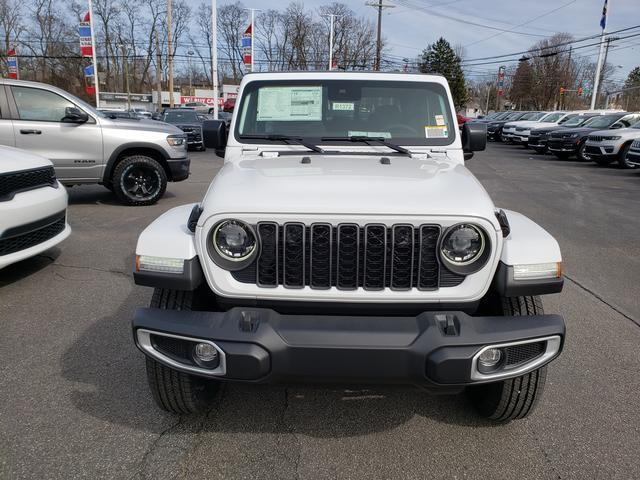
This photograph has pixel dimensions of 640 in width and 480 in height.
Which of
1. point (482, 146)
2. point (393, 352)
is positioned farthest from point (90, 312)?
point (482, 146)

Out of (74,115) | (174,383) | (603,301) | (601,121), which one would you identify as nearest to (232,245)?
(174,383)

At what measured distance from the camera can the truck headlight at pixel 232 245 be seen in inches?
90.3

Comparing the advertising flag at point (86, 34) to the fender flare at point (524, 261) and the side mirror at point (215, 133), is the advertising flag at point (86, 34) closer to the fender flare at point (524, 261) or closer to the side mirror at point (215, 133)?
the side mirror at point (215, 133)

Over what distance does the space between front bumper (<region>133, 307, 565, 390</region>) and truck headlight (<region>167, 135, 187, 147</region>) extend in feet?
23.2

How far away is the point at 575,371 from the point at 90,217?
7.00 metres

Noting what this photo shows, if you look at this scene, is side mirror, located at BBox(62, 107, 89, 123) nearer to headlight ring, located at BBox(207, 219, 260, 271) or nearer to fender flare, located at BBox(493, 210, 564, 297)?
headlight ring, located at BBox(207, 219, 260, 271)

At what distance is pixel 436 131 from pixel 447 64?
7723 cm

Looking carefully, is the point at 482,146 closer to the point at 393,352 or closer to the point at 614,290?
the point at 393,352

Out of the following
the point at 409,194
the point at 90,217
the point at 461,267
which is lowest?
the point at 90,217

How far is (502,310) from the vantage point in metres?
2.50

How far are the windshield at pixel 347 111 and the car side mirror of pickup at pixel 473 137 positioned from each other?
0.14 meters

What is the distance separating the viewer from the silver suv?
771cm

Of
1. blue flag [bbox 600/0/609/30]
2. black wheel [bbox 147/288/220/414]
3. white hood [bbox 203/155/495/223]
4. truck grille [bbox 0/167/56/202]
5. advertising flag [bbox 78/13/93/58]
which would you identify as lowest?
black wheel [bbox 147/288/220/414]

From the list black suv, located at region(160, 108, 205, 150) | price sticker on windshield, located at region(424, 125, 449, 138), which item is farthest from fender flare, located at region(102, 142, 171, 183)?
black suv, located at region(160, 108, 205, 150)
